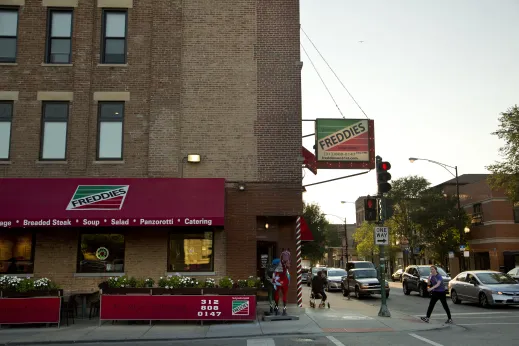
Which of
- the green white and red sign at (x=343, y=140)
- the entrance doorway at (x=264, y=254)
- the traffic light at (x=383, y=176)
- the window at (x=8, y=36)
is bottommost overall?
the entrance doorway at (x=264, y=254)

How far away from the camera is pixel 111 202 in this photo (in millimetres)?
16359

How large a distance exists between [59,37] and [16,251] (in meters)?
7.71

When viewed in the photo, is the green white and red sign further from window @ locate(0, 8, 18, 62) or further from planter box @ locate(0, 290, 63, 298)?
window @ locate(0, 8, 18, 62)

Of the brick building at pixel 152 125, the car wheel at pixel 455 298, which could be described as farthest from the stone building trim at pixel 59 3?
the car wheel at pixel 455 298

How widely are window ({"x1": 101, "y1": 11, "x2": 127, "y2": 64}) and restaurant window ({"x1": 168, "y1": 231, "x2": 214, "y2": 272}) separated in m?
6.73

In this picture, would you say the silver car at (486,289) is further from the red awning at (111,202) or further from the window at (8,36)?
the window at (8,36)

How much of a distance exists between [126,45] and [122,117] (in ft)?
8.81

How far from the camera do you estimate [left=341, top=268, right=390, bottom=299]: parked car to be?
26.8 m

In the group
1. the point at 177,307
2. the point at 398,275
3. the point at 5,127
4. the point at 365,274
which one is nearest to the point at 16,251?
the point at 5,127

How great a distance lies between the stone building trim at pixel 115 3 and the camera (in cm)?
1877

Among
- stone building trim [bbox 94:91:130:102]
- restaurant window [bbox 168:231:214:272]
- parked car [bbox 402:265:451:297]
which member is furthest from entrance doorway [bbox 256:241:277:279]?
parked car [bbox 402:265:451:297]

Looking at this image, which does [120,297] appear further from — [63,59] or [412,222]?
[412,222]

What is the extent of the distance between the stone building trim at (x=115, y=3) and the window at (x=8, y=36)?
314cm

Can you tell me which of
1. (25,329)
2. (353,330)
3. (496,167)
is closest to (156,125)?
(25,329)
